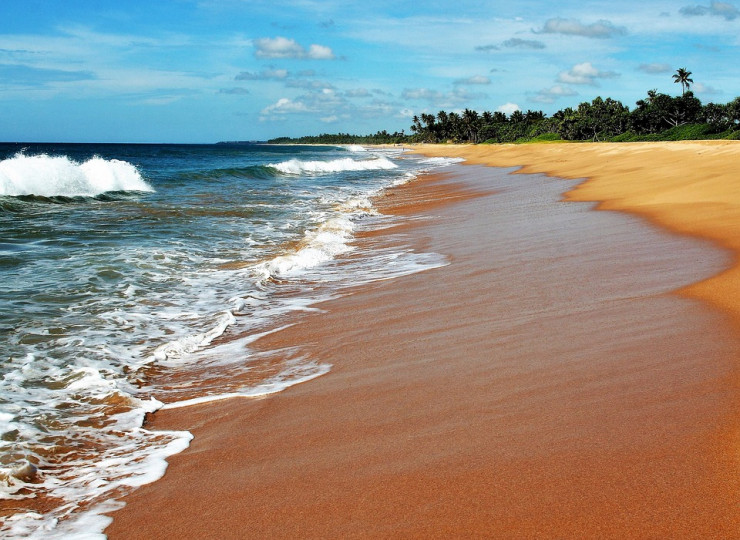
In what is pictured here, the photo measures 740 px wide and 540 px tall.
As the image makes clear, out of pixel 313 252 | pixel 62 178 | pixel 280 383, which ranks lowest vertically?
pixel 280 383

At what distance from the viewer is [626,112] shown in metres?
87.1

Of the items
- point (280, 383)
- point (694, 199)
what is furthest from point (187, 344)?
point (694, 199)

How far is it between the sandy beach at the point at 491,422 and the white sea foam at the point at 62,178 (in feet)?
64.4

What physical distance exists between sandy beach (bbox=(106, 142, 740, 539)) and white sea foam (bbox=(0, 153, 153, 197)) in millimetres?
19637

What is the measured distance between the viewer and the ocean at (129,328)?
10.5 feet

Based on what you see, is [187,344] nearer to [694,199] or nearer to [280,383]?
[280,383]

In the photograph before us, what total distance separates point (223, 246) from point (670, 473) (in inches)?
364

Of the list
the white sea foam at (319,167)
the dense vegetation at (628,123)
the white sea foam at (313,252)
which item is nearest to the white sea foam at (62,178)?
the white sea foam at (313,252)

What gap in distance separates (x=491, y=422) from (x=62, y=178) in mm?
24213

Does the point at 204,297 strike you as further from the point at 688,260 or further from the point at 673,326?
the point at 688,260

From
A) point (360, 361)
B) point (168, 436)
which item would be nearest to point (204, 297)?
point (360, 361)

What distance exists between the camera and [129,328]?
5.80m

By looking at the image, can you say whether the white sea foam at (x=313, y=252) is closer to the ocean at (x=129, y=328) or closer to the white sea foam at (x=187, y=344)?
the ocean at (x=129, y=328)

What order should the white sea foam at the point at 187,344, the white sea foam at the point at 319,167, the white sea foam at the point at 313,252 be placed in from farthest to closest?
the white sea foam at the point at 319,167
the white sea foam at the point at 313,252
the white sea foam at the point at 187,344
